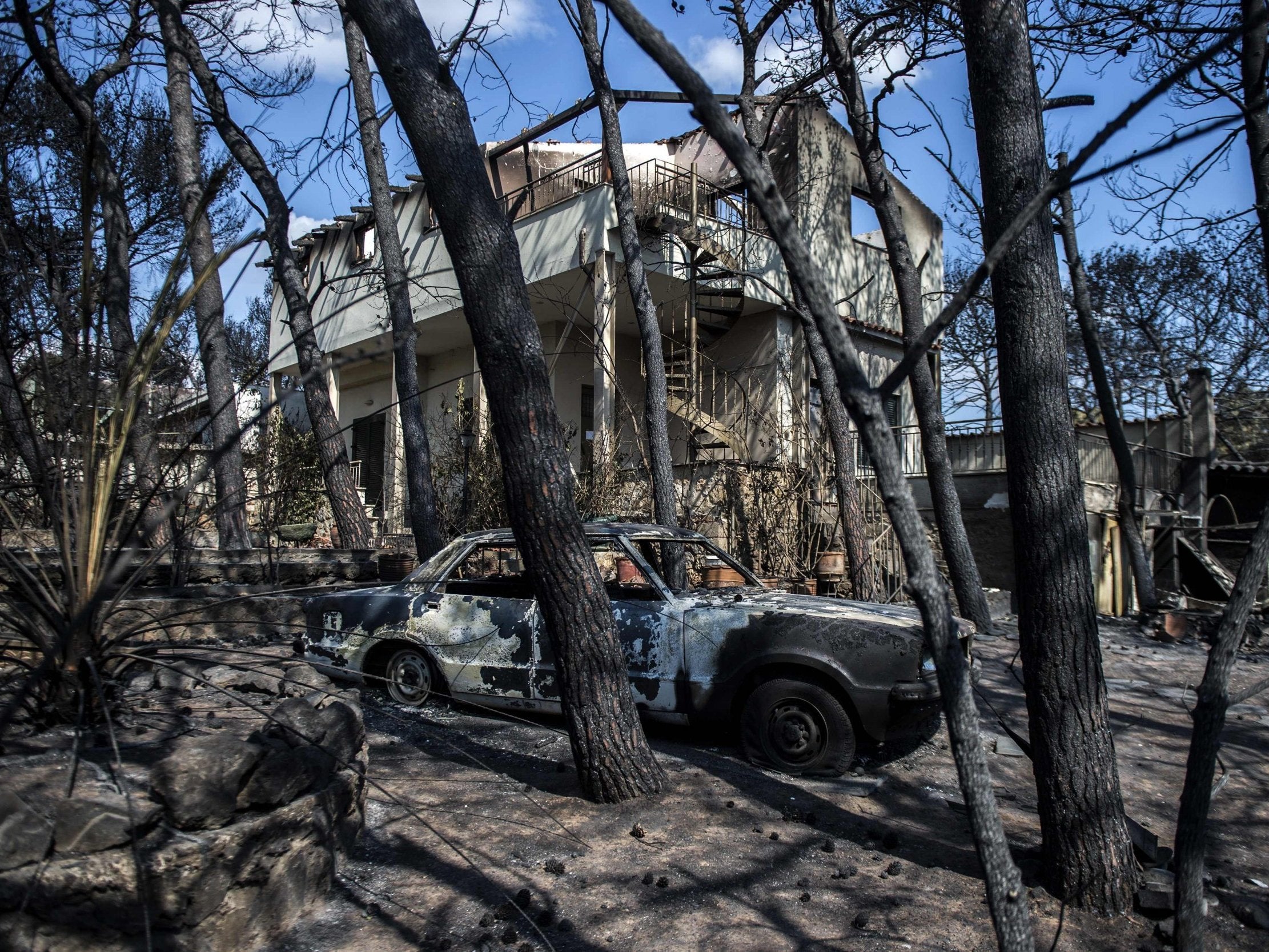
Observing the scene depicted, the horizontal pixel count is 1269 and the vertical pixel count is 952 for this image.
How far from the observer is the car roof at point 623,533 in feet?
22.8

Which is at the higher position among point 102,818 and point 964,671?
point 964,671

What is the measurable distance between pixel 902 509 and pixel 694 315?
45.6 ft

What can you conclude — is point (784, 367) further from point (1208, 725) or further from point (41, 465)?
point (41, 465)

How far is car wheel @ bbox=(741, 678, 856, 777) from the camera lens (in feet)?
18.5

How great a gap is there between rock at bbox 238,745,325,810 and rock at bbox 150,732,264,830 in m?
0.05

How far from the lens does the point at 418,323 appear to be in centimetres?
1861

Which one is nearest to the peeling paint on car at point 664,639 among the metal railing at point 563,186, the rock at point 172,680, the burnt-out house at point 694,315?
the rock at point 172,680

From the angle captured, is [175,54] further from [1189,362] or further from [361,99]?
[1189,362]

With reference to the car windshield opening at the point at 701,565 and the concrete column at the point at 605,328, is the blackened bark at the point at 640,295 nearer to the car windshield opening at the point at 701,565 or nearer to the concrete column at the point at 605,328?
the car windshield opening at the point at 701,565

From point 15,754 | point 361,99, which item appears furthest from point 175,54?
point 15,754

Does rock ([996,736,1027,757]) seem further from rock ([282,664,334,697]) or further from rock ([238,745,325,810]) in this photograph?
rock ([238,745,325,810])

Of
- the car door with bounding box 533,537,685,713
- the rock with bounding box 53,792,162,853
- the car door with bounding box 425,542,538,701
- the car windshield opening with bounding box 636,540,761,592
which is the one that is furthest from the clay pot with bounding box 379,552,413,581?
the rock with bounding box 53,792,162,853

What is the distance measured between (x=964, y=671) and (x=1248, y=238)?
5.06 metres

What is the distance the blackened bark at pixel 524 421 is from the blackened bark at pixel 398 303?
6.06 metres
